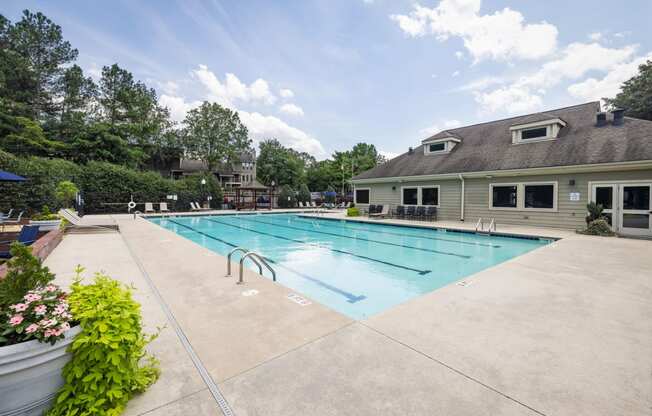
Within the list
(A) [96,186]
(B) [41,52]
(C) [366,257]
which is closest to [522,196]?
(C) [366,257]

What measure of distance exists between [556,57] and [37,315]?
18255 millimetres

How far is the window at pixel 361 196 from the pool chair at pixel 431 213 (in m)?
4.64

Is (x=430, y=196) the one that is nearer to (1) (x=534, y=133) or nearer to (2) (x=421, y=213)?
(2) (x=421, y=213)

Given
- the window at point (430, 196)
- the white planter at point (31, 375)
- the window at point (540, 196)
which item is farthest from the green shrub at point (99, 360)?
the window at point (430, 196)

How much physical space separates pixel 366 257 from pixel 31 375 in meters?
7.09

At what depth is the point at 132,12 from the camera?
427 inches

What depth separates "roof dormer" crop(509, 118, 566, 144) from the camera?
1249 centimetres

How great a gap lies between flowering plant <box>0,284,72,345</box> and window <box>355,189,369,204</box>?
17.4m

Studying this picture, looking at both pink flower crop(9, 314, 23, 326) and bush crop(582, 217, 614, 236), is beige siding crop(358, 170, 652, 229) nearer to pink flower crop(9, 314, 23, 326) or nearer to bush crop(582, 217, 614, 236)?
bush crop(582, 217, 614, 236)

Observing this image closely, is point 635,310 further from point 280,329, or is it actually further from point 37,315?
point 37,315

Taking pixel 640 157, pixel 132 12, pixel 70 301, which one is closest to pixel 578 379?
pixel 70 301

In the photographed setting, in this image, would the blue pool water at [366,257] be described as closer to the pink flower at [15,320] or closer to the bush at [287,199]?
the pink flower at [15,320]

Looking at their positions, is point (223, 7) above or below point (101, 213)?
above

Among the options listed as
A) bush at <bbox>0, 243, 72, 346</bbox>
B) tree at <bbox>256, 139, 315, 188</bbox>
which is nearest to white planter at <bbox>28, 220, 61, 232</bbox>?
bush at <bbox>0, 243, 72, 346</bbox>
